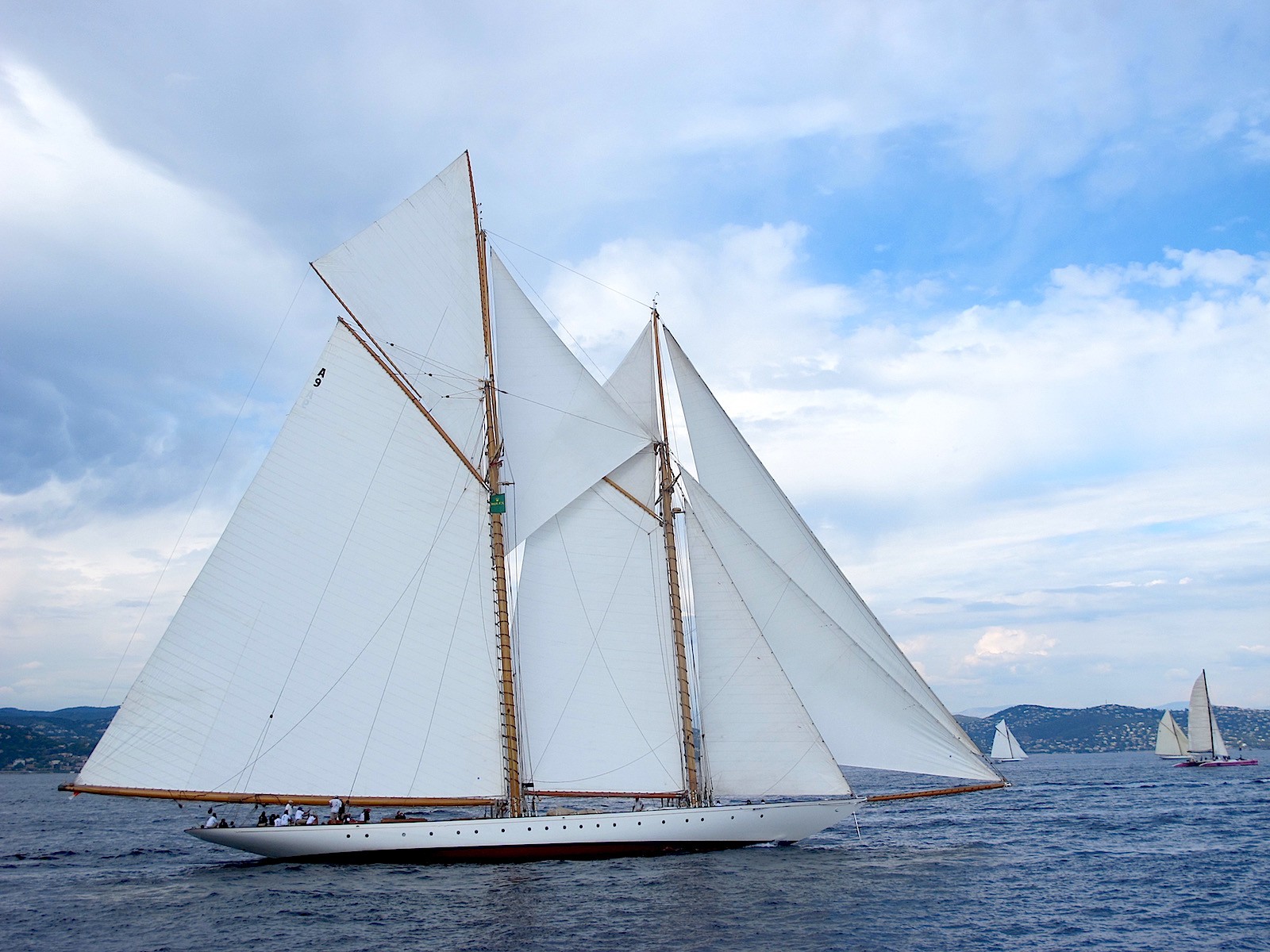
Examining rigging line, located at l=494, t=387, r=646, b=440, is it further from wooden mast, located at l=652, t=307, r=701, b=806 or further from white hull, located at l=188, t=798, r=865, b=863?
white hull, located at l=188, t=798, r=865, b=863

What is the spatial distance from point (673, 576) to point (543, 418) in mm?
8327

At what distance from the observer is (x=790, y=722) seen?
118 ft

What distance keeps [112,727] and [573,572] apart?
1709 cm

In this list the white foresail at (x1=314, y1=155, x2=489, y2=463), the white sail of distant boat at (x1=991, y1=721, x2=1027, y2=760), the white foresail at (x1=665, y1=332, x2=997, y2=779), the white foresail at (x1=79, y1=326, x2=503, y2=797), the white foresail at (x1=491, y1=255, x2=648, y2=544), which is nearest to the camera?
the white foresail at (x1=79, y1=326, x2=503, y2=797)

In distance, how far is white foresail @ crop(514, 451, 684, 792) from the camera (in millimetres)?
37219

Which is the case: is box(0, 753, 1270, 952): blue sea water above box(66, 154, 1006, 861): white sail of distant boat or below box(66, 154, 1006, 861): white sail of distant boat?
below

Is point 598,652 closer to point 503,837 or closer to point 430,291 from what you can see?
point 503,837

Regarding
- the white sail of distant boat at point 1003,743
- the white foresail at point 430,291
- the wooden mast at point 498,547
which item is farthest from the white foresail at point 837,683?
the white sail of distant boat at point 1003,743

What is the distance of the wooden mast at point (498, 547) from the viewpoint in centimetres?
3591

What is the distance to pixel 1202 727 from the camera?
4348 inches

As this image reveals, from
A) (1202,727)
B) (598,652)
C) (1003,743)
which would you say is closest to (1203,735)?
(1202,727)

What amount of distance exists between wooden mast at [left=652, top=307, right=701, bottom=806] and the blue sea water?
340cm

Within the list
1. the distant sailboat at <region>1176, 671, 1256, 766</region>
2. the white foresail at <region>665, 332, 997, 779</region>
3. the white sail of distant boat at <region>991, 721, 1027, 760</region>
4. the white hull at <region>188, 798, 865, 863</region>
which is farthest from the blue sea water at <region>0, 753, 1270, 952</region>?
the white sail of distant boat at <region>991, 721, 1027, 760</region>

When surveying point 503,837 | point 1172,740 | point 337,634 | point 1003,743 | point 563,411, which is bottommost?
point 503,837
